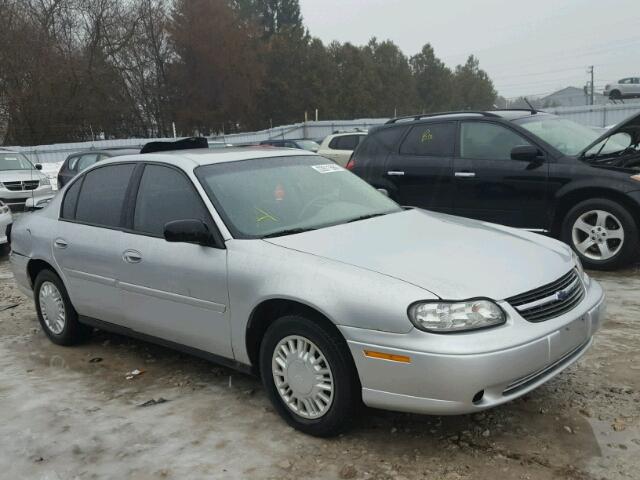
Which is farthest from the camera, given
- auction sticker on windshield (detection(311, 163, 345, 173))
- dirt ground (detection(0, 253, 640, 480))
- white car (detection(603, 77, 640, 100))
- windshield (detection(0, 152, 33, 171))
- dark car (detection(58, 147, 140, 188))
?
white car (detection(603, 77, 640, 100))

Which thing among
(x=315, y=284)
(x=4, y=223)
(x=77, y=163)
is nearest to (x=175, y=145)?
(x=315, y=284)

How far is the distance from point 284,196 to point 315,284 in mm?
1090

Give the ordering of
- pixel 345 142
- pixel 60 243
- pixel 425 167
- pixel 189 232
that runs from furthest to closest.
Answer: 1. pixel 345 142
2. pixel 425 167
3. pixel 60 243
4. pixel 189 232

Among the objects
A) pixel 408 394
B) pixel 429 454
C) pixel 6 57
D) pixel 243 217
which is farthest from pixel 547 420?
pixel 6 57

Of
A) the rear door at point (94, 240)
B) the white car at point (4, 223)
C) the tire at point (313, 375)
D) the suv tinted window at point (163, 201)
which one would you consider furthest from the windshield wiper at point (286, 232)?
the white car at point (4, 223)

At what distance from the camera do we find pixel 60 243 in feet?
16.3

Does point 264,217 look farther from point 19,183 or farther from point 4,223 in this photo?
point 19,183

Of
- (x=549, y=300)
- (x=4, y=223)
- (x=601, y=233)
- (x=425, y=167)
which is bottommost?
(x=601, y=233)

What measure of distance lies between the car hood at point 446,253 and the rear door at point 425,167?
3350 millimetres

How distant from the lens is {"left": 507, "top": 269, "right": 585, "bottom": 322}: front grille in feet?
10.2

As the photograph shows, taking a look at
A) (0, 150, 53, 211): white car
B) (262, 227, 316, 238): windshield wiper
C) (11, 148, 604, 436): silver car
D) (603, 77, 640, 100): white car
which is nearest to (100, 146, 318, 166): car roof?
(11, 148, 604, 436): silver car

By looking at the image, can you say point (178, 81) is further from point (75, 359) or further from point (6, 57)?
point (75, 359)

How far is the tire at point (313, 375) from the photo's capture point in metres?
3.18

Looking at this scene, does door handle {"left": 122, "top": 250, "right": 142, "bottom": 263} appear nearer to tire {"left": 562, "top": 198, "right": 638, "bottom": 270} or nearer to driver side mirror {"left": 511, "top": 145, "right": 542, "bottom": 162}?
driver side mirror {"left": 511, "top": 145, "right": 542, "bottom": 162}
